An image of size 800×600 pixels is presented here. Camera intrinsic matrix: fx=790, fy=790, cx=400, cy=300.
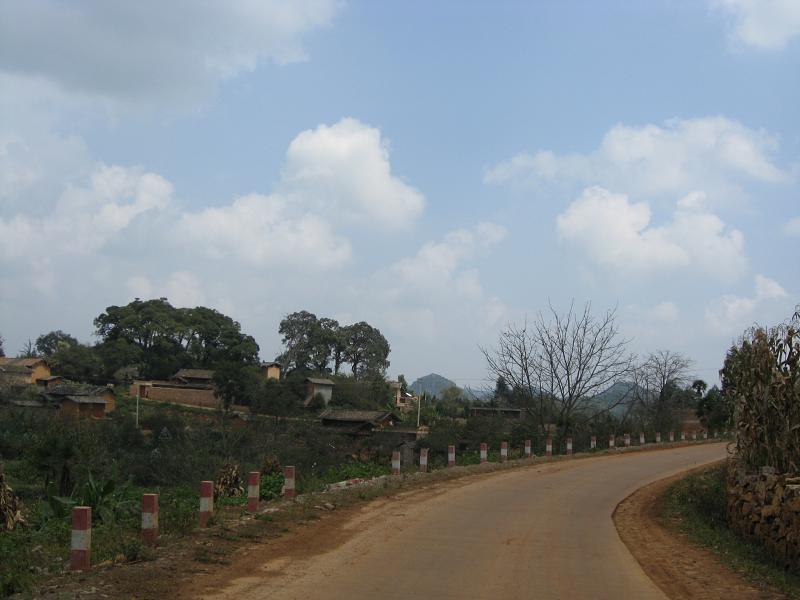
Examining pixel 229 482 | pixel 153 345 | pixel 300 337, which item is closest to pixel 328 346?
pixel 300 337

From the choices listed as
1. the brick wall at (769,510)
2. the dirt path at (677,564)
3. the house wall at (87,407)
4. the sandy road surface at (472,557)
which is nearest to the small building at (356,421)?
the house wall at (87,407)

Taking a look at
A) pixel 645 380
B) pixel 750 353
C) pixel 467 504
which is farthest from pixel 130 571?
pixel 645 380

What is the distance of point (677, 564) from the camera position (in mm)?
11070

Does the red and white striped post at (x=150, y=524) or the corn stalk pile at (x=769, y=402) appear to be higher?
the corn stalk pile at (x=769, y=402)

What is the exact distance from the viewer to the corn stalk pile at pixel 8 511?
1602 centimetres

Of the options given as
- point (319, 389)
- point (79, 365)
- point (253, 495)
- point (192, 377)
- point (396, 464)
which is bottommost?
point (396, 464)

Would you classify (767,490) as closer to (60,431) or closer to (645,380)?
(60,431)

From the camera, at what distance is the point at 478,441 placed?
3772 centimetres

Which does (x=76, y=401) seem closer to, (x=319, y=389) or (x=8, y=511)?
(x=319, y=389)

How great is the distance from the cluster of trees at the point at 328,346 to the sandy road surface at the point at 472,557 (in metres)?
86.8

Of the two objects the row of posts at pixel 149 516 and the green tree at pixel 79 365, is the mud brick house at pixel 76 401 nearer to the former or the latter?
the green tree at pixel 79 365

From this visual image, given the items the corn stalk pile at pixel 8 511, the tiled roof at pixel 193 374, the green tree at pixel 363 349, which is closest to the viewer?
the corn stalk pile at pixel 8 511

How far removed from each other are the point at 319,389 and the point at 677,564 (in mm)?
69547

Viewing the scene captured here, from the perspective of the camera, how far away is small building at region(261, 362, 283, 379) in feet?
314
